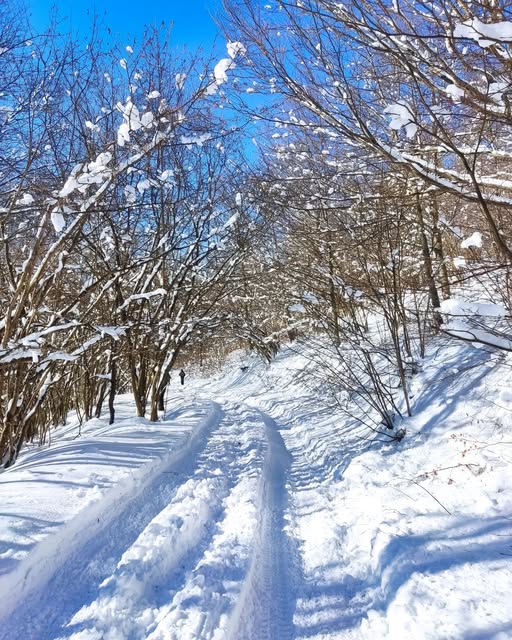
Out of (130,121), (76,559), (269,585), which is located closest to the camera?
(269,585)

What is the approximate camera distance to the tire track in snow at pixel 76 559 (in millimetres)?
2420

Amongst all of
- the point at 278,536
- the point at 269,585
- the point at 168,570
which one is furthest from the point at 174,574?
the point at 278,536

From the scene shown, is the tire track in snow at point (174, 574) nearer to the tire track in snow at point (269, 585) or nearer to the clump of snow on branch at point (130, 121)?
the tire track in snow at point (269, 585)

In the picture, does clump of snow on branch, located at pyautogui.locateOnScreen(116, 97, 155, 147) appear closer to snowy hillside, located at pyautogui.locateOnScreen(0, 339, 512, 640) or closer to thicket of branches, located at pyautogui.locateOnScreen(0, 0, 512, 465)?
thicket of branches, located at pyautogui.locateOnScreen(0, 0, 512, 465)

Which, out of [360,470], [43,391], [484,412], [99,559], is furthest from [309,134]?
[43,391]

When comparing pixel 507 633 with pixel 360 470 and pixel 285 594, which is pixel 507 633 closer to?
pixel 285 594

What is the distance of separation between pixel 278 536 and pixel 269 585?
2.47ft

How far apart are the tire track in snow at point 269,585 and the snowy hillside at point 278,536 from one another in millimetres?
13

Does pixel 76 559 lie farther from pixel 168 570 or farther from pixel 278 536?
pixel 278 536

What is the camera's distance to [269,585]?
2.84m

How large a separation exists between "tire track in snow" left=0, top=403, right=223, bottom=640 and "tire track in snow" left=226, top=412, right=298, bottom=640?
1.02m

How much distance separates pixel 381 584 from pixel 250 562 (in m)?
0.97

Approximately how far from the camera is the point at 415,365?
20.9ft

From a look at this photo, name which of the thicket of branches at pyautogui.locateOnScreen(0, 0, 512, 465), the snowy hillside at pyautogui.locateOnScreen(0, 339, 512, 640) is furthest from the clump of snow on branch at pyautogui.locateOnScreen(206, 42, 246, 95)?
the snowy hillside at pyautogui.locateOnScreen(0, 339, 512, 640)
